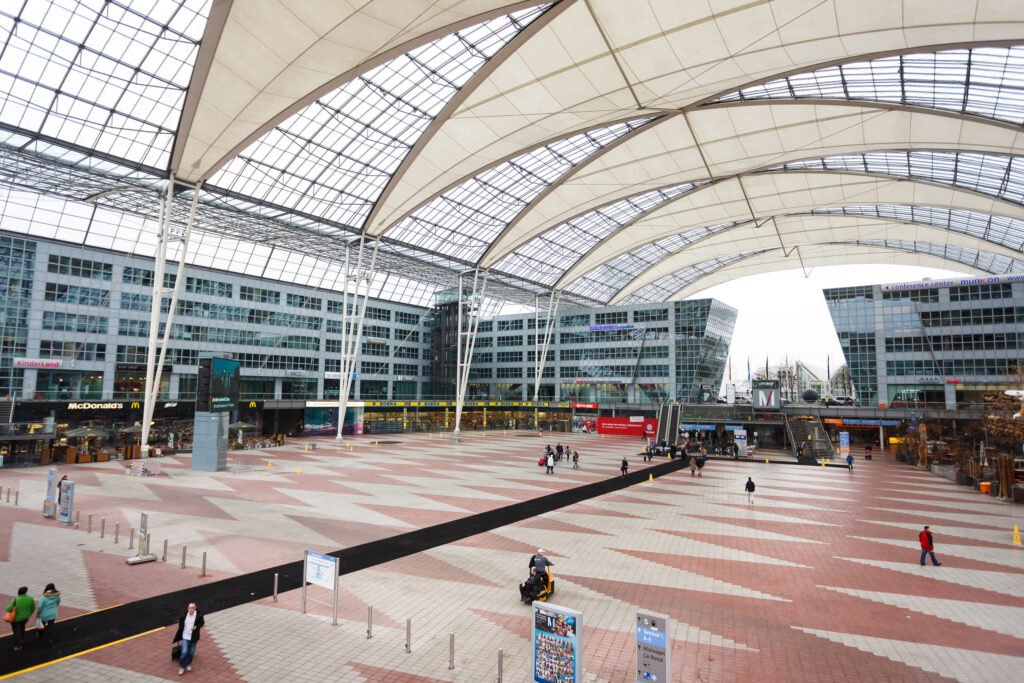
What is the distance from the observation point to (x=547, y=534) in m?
19.4

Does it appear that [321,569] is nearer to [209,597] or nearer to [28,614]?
[209,597]

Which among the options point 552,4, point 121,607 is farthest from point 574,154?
point 121,607

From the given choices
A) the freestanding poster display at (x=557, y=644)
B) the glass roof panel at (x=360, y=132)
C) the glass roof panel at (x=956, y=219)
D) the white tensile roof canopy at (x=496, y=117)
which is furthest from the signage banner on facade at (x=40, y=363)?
the glass roof panel at (x=956, y=219)

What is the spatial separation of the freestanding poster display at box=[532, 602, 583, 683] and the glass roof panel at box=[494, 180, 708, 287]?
50675mm

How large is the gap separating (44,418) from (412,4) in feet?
148

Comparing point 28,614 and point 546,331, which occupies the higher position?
point 546,331

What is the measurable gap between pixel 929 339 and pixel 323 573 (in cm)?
7365

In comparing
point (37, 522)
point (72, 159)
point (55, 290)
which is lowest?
point (37, 522)

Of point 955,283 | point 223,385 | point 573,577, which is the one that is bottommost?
point 573,577

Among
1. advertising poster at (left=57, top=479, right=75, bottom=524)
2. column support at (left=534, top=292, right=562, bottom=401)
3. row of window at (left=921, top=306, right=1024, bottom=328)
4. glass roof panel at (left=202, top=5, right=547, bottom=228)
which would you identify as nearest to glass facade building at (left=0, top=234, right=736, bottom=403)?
column support at (left=534, top=292, right=562, bottom=401)

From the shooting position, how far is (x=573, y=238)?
2611 inches

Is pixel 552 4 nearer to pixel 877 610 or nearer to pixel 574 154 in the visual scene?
pixel 574 154

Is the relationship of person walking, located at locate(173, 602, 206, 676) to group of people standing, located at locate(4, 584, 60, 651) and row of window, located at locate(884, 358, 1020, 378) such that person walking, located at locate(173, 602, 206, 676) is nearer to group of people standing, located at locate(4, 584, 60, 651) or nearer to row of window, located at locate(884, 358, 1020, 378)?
group of people standing, located at locate(4, 584, 60, 651)

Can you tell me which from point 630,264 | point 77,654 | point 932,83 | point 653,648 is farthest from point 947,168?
point 77,654
